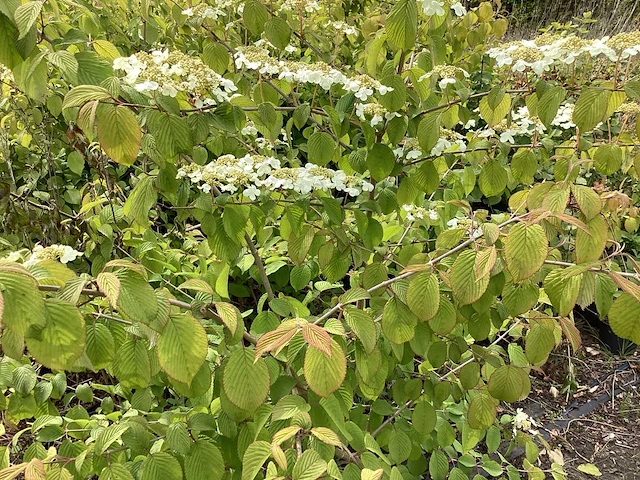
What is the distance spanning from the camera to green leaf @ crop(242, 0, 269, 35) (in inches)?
38.8

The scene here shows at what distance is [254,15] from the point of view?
99cm

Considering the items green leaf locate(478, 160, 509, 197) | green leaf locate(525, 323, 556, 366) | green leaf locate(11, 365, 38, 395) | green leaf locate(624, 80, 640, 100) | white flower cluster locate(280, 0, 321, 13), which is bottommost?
green leaf locate(11, 365, 38, 395)

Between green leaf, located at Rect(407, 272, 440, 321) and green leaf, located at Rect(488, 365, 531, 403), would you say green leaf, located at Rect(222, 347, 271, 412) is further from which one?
green leaf, located at Rect(488, 365, 531, 403)

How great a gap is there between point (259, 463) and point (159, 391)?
26.6 inches

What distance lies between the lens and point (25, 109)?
5.46ft

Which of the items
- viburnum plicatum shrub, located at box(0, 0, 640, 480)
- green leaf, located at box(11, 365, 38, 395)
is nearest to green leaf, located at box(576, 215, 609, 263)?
viburnum plicatum shrub, located at box(0, 0, 640, 480)

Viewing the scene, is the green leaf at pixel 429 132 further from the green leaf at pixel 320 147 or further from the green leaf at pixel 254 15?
the green leaf at pixel 254 15

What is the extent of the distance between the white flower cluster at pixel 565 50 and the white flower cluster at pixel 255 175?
15.1 inches

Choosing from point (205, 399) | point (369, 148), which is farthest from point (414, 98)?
point (205, 399)

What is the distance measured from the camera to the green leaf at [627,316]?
0.68 m

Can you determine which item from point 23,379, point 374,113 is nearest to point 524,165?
point 374,113

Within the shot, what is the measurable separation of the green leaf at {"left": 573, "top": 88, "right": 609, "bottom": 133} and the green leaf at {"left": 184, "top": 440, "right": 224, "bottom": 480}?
773 millimetres

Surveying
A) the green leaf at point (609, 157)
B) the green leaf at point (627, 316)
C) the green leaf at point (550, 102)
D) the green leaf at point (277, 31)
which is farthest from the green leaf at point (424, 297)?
the green leaf at point (277, 31)

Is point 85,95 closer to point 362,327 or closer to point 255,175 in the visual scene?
point 255,175
